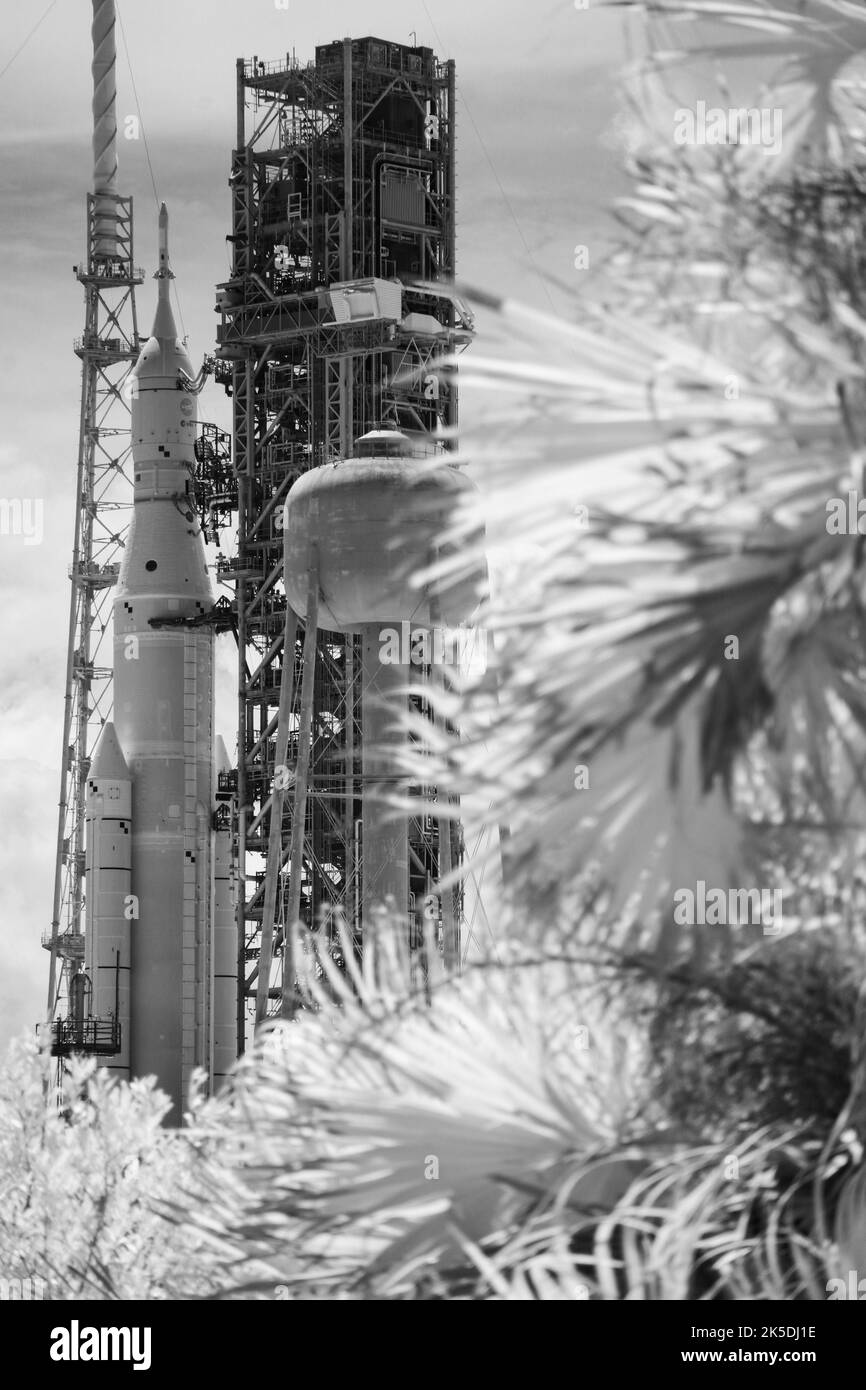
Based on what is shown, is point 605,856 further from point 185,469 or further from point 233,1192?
point 185,469

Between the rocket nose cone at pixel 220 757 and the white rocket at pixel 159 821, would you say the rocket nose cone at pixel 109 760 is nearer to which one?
the white rocket at pixel 159 821

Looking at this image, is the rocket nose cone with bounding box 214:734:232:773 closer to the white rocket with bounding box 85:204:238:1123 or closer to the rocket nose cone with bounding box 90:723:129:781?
the white rocket with bounding box 85:204:238:1123

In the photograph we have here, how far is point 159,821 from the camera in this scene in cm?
6688

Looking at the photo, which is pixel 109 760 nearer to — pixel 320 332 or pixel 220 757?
pixel 220 757

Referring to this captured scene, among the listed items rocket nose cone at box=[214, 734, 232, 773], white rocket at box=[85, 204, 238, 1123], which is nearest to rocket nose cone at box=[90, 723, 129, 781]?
white rocket at box=[85, 204, 238, 1123]

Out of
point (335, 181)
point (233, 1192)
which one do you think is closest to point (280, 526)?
point (335, 181)

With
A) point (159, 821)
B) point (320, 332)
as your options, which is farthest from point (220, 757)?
point (320, 332)

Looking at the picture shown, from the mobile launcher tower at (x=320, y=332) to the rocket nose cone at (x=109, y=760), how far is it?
423cm

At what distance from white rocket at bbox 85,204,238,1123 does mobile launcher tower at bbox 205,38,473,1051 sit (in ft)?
5.94

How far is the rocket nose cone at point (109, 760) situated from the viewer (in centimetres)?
6619

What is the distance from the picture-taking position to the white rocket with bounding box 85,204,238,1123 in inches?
2618

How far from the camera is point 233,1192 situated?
438 inches

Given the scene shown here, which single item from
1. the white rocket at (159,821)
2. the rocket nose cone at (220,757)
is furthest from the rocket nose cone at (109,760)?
the rocket nose cone at (220,757)

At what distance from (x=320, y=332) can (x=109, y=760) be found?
15.4 meters
